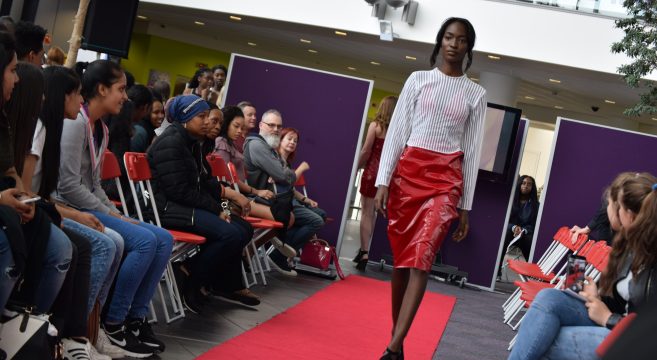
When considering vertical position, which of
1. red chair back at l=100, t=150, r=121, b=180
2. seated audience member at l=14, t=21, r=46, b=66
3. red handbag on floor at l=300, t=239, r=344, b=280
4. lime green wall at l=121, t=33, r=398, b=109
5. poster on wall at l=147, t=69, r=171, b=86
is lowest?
red handbag on floor at l=300, t=239, r=344, b=280

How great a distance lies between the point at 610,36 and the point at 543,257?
6.04 meters

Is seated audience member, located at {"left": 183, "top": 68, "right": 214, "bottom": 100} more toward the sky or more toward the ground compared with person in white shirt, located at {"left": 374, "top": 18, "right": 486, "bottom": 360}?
more toward the sky

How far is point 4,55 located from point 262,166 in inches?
185

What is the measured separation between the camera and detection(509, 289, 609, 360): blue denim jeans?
3152 mm

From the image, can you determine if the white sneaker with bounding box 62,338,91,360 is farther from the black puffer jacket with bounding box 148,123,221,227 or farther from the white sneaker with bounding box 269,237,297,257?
the white sneaker with bounding box 269,237,297,257

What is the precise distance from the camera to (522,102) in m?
24.0

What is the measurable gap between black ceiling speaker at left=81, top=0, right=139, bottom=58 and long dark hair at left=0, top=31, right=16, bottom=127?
22.0 feet

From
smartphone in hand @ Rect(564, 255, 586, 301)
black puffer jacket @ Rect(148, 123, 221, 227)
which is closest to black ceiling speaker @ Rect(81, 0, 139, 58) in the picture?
black puffer jacket @ Rect(148, 123, 221, 227)

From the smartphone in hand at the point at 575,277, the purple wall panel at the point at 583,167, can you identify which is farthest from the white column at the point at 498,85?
the smartphone in hand at the point at 575,277

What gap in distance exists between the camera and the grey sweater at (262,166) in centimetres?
759

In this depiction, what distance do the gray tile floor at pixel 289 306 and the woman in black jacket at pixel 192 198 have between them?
0.25 m

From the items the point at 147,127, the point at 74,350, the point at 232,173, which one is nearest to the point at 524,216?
the point at 232,173

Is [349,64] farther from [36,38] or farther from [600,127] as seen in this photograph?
[36,38]

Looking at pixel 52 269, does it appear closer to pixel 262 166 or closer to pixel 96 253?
pixel 96 253
